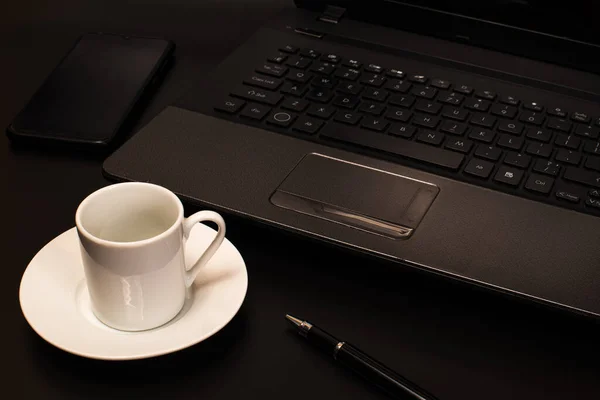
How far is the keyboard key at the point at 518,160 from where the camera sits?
0.62 metres

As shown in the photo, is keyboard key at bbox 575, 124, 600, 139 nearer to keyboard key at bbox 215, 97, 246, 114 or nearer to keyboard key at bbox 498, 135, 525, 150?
keyboard key at bbox 498, 135, 525, 150

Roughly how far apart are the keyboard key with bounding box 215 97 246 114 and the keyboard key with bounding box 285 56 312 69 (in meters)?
0.08

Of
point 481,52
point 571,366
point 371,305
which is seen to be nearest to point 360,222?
point 371,305

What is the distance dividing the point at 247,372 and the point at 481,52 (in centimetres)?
48

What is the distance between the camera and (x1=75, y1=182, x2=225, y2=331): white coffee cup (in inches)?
18.2

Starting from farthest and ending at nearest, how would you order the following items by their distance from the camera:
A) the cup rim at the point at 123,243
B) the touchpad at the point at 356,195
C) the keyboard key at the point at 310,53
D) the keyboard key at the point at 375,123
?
1. the keyboard key at the point at 310,53
2. the keyboard key at the point at 375,123
3. the touchpad at the point at 356,195
4. the cup rim at the point at 123,243

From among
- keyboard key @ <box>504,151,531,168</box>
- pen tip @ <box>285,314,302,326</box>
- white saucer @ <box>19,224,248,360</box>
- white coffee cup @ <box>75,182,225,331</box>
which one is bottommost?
pen tip @ <box>285,314,302,326</box>

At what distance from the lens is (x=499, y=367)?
1.66ft

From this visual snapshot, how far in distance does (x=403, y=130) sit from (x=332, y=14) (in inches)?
9.6

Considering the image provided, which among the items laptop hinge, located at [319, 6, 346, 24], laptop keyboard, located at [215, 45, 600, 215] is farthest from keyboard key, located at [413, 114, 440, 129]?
laptop hinge, located at [319, 6, 346, 24]

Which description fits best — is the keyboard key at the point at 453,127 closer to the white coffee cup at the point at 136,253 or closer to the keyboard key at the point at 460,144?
the keyboard key at the point at 460,144

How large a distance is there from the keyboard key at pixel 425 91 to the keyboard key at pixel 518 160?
12 centimetres

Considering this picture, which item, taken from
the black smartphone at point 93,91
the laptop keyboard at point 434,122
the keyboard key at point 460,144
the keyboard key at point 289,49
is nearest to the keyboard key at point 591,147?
the laptop keyboard at point 434,122

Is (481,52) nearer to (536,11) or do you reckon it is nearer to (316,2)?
(536,11)
